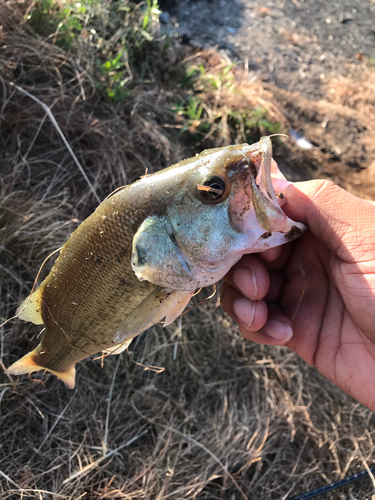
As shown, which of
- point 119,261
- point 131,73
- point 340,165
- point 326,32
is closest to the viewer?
point 119,261

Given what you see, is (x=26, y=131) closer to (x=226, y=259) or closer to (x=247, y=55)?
(x=226, y=259)

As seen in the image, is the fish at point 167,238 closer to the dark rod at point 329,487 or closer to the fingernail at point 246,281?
the fingernail at point 246,281

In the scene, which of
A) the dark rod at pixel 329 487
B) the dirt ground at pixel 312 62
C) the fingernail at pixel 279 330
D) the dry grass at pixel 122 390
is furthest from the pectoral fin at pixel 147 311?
the dirt ground at pixel 312 62

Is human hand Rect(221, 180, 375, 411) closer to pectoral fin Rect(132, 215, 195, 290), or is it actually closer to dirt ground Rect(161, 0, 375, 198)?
pectoral fin Rect(132, 215, 195, 290)

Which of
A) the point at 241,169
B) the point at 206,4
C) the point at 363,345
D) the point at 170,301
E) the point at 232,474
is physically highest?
the point at 206,4

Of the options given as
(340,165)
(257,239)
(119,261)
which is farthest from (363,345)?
(340,165)

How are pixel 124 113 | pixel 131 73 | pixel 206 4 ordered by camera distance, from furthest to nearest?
A: pixel 206 4
pixel 131 73
pixel 124 113

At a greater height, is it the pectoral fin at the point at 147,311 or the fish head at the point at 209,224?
the fish head at the point at 209,224

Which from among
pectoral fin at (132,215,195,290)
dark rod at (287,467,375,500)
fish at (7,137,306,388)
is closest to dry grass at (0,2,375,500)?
dark rod at (287,467,375,500)
